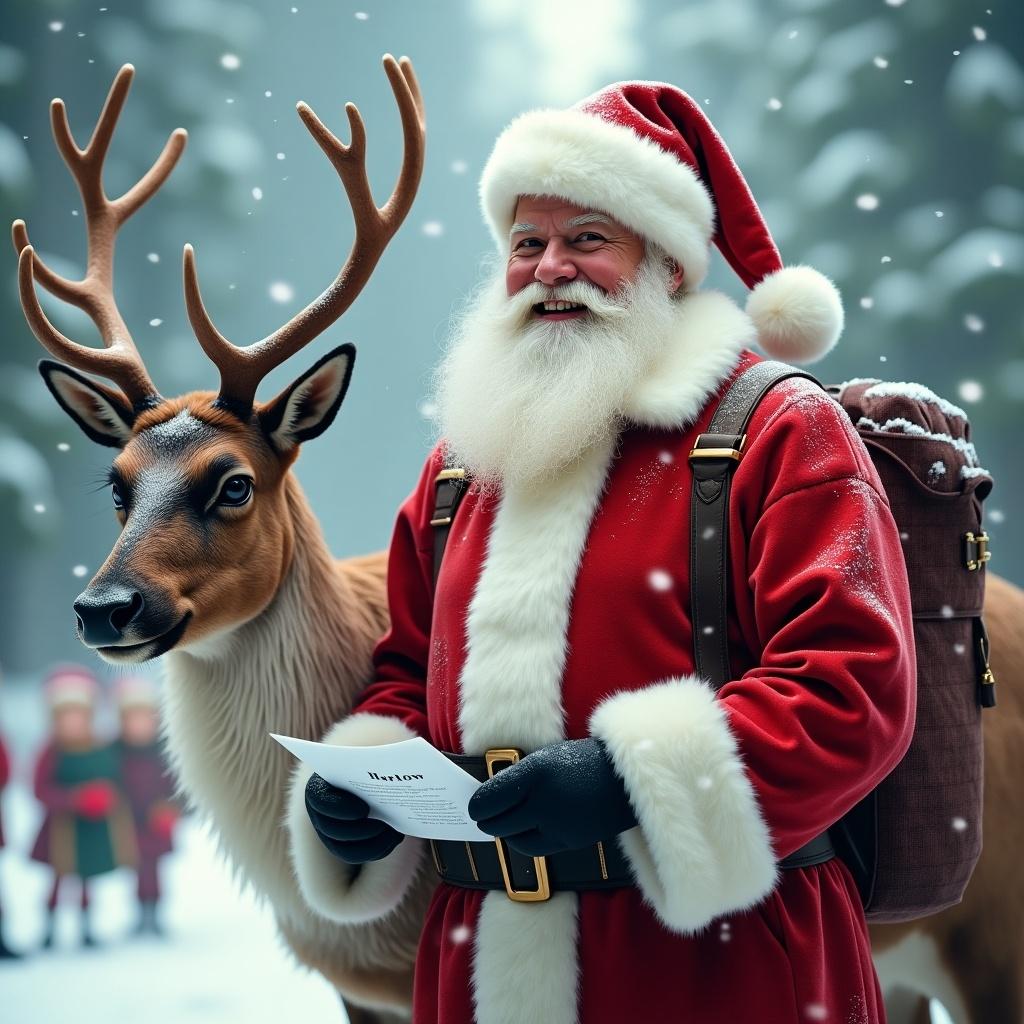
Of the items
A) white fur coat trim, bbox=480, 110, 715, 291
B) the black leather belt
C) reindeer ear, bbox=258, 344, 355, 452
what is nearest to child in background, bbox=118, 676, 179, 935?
reindeer ear, bbox=258, 344, 355, 452

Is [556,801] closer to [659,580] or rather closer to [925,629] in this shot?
[659,580]

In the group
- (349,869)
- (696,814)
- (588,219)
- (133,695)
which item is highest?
(588,219)

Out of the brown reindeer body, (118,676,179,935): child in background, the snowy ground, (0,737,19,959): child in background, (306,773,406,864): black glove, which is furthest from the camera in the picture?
(118,676,179,935): child in background

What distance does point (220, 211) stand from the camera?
3285 millimetres

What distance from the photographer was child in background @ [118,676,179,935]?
2873 millimetres

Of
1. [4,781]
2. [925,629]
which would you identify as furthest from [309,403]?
[4,781]

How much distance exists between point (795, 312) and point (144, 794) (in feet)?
7.42

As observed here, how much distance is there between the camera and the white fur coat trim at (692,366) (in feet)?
4.23

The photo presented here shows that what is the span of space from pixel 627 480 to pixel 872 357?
2142 millimetres

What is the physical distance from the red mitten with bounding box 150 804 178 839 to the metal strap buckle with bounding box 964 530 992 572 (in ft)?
7.42

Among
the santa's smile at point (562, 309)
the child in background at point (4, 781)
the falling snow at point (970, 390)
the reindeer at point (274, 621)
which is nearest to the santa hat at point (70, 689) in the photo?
the child in background at point (4, 781)

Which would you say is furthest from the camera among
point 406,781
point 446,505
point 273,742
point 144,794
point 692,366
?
Result: point 144,794

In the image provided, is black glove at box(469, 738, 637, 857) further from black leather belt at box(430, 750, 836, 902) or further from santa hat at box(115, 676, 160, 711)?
santa hat at box(115, 676, 160, 711)

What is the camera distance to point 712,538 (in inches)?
47.4
